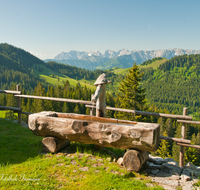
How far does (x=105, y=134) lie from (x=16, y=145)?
391 centimetres

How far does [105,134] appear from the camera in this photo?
5156 mm

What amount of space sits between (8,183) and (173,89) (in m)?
207

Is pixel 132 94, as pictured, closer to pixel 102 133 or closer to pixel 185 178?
pixel 102 133

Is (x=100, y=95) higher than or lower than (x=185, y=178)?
higher

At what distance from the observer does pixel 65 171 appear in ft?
15.9

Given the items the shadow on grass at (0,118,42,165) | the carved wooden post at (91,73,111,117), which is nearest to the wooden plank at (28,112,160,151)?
the shadow on grass at (0,118,42,165)

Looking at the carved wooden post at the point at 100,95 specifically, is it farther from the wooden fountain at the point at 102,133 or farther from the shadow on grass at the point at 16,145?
the shadow on grass at the point at 16,145

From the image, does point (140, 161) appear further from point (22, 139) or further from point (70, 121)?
point (22, 139)

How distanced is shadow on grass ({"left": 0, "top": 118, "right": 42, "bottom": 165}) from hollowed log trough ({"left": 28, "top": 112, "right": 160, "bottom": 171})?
27.2 inches

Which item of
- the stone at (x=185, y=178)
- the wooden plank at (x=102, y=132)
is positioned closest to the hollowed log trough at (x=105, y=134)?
the wooden plank at (x=102, y=132)

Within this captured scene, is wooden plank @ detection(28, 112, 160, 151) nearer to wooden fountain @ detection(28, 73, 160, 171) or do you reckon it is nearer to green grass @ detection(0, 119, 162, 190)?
wooden fountain @ detection(28, 73, 160, 171)

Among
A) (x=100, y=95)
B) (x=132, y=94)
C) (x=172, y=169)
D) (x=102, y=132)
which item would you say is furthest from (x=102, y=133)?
(x=132, y=94)

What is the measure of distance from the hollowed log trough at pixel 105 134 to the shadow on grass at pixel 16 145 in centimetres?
69

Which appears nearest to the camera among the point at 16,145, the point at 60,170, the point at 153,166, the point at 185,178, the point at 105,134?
the point at 185,178
